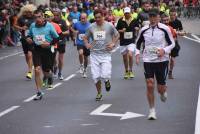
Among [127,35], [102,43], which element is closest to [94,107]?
[102,43]

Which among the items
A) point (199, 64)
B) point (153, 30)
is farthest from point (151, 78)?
point (199, 64)

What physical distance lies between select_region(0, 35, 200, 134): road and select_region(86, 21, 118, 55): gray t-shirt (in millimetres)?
1012

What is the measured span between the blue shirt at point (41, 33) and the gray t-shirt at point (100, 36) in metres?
0.91

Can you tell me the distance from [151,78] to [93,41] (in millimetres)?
3141

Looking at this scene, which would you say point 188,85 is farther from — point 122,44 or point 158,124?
point 158,124

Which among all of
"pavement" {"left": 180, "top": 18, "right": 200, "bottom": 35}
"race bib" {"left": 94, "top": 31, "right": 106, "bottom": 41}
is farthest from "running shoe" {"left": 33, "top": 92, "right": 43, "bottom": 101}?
"pavement" {"left": 180, "top": 18, "right": 200, "bottom": 35}

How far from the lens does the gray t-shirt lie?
1488 cm

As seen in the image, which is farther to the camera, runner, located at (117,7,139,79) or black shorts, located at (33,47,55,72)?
runner, located at (117,7,139,79)

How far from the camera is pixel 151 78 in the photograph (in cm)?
1210

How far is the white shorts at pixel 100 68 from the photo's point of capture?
14.7 metres

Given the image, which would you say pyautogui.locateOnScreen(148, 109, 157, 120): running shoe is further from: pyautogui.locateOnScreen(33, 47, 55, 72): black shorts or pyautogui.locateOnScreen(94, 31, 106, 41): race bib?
pyautogui.locateOnScreen(33, 47, 55, 72): black shorts

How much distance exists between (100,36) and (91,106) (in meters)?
1.75

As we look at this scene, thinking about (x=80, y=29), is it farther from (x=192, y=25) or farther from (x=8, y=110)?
(x=192, y=25)

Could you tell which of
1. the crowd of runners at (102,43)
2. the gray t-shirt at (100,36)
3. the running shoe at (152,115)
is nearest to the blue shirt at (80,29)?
the crowd of runners at (102,43)
